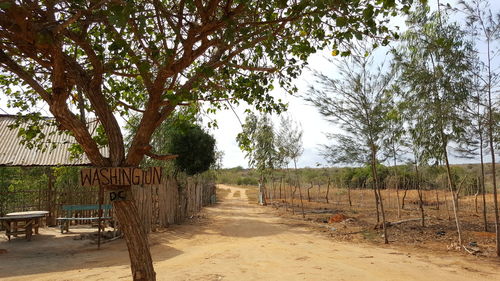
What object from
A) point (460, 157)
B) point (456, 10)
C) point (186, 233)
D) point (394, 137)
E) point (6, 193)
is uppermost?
point (456, 10)

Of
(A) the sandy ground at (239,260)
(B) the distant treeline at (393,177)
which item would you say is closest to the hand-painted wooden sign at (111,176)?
(A) the sandy ground at (239,260)

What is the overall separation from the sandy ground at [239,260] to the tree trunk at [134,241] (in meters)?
3.25

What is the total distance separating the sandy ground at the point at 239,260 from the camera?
7238 millimetres

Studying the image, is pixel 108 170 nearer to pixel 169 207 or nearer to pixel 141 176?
pixel 141 176

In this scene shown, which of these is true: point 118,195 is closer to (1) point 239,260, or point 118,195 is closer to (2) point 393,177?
(1) point 239,260

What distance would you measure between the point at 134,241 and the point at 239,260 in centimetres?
518

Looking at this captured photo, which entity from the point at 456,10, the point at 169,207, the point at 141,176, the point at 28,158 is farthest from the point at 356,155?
the point at 28,158

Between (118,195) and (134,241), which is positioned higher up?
(118,195)

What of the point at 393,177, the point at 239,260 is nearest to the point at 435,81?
the point at 239,260

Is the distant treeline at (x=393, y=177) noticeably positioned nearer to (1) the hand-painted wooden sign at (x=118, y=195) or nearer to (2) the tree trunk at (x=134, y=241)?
(2) the tree trunk at (x=134, y=241)

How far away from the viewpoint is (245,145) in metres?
5.40

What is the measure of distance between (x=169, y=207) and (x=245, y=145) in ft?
36.0

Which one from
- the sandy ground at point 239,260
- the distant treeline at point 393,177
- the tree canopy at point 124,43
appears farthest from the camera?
the distant treeline at point 393,177

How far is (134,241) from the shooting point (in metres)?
3.73
